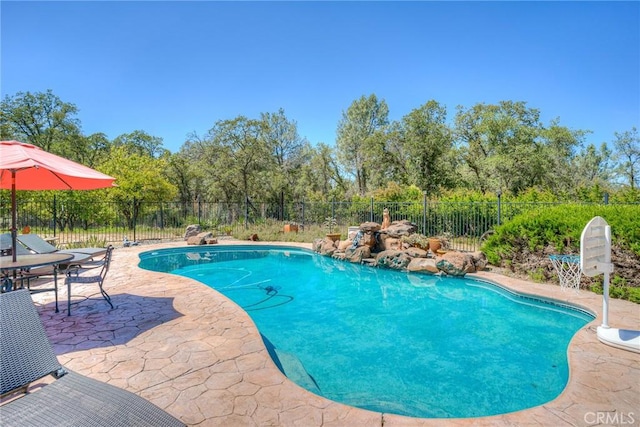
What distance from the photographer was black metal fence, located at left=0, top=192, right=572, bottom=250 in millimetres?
Result: 11453

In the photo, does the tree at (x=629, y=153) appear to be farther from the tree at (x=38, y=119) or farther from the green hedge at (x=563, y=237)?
the tree at (x=38, y=119)

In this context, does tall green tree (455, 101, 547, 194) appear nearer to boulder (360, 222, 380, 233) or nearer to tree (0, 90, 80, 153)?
boulder (360, 222, 380, 233)

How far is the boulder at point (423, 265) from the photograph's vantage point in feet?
26.5

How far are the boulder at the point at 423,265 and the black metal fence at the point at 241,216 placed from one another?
228cm

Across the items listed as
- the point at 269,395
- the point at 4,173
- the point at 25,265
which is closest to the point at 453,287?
the point at 269,395

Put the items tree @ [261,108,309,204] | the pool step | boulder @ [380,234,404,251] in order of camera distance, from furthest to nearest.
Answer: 1. tree @ [261,108,309,204]
2. boulder @ [380,234,404,251]
3. the pool step

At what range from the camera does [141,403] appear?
5.48 ft

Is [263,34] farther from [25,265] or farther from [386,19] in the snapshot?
[25,265]

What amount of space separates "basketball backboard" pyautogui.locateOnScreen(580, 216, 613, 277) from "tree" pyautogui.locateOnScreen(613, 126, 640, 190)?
1250 inches

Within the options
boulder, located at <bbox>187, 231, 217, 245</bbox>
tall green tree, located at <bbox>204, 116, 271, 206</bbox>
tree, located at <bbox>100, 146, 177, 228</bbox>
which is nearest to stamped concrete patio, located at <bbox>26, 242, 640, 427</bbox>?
boulder, located at <bbox>187, 231, 217, 245</bbox>

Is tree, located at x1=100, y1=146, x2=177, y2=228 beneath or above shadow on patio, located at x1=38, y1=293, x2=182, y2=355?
above

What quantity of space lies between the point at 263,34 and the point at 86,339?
9.69 m

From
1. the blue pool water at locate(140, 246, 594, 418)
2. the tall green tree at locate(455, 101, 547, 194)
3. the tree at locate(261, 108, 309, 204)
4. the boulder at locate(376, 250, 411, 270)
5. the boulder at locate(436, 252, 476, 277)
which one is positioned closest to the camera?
the blue pool water at locate(140, 246, 594, 418)

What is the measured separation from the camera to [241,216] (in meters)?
20.1
